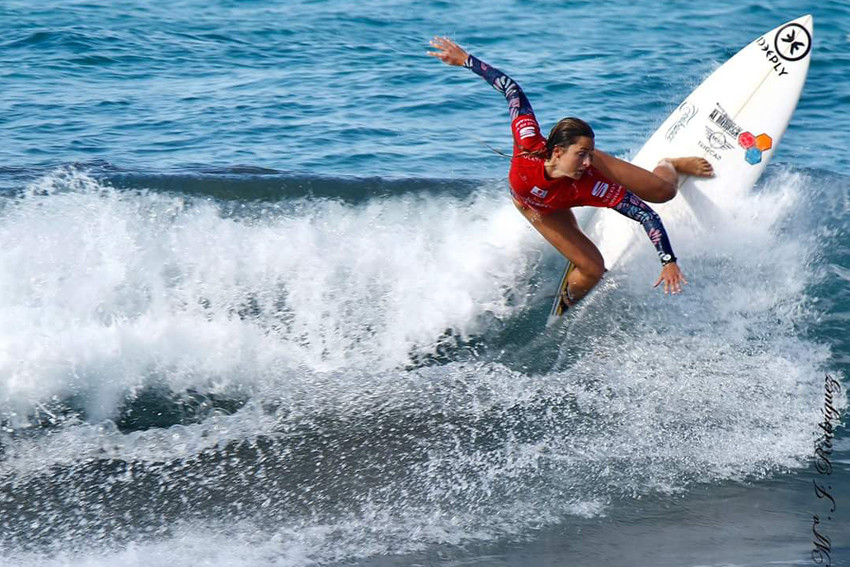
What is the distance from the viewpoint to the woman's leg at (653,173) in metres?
6.34

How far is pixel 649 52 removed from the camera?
45.6 ft

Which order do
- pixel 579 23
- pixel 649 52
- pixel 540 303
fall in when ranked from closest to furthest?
pixel 540 303, pixel 649 52, pixel 579 23

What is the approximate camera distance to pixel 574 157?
565cm

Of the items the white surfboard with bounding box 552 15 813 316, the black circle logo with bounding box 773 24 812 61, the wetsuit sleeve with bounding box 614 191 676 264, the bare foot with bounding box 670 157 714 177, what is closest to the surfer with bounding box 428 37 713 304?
the wetsuit sleeve with bounding box 614 191 676 264

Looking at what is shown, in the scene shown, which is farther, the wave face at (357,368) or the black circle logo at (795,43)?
the black circle logo at (795,43)

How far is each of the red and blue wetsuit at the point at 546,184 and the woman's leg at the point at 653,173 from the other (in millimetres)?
214

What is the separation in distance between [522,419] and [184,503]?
1.99m

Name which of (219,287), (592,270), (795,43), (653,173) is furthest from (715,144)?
(219,287)

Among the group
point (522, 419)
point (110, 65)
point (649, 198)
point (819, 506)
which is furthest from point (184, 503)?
point (110, 65)

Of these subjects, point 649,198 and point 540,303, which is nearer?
point 649,198

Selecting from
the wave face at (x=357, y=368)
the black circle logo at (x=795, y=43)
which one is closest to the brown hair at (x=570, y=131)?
the wave face at (x=357, y=368)

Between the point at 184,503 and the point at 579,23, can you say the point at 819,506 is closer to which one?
the point at 184,503

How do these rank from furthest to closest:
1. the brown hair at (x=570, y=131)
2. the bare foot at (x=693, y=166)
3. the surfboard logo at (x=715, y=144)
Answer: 1. the surfboard logo at (x=715, y=144)
2. the bare foot at (x=693, y=166)
3. the brown hair at (x=570, y=131)

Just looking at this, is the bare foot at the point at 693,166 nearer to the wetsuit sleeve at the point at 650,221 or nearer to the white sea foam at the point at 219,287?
the wetsuit sleeve at the point at 650,221
